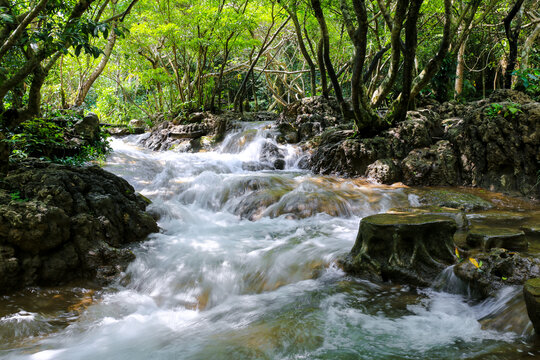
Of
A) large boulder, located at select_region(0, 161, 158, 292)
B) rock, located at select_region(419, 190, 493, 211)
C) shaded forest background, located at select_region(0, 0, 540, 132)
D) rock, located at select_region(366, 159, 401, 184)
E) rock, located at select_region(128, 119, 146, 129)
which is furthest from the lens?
rock, located at select_region(128, 119, 146, 129)

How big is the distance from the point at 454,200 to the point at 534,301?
179 inches

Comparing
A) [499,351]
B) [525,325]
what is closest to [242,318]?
[499,351]

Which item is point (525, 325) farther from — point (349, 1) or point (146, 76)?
point (146, 76)

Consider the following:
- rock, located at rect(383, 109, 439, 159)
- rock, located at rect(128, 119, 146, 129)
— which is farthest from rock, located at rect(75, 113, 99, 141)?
rock, located at rect(128, 119, 146, 129)

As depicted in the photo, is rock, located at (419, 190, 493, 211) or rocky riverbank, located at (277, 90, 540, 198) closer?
rock, located at (419, 190, 493, 211)

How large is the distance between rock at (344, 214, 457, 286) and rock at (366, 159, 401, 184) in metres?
4.44

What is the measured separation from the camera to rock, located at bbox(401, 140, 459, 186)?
7.93 meters

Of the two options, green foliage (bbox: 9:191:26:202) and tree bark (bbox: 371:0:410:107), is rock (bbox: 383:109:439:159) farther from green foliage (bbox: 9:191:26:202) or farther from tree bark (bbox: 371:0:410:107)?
green foliage (bbox: 9:191:26:202)

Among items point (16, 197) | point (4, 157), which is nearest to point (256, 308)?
point (16, 197)

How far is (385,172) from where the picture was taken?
838 cm

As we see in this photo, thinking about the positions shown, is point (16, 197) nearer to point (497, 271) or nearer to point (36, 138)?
point (36, 138)

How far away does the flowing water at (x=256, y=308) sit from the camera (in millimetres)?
2722

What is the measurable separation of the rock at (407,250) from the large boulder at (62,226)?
10.8 ft

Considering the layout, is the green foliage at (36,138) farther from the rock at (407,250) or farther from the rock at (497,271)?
the rock at (497,271)
